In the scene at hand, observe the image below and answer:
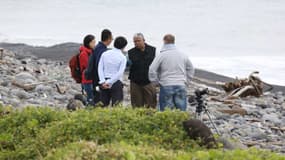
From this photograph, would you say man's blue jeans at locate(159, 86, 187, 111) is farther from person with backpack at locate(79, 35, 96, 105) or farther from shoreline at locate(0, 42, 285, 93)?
shoreline at locate(0, 42, 285, 93)

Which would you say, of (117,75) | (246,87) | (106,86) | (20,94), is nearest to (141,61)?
(117,75)

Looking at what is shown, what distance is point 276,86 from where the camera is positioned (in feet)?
85.9

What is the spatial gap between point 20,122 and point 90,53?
325 cm

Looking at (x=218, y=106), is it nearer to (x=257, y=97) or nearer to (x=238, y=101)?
(x=238, y=101)

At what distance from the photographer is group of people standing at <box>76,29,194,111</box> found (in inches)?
450

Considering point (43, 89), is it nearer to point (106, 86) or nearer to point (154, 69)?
point (106, 86)

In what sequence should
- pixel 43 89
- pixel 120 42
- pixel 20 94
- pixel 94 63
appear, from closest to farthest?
pixel 120 42, pixel 94 63, pixel 20 94, pixel 43 89

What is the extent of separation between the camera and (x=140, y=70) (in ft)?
39.2

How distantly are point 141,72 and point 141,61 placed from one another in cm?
16

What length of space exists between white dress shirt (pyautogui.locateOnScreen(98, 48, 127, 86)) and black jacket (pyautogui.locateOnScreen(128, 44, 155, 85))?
0.46 m

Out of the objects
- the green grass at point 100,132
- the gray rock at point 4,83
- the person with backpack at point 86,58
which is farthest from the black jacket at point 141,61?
the gray rock at point 4,83

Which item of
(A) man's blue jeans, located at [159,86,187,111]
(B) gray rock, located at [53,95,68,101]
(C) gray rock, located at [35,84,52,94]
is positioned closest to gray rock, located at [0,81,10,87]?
(C) gray rock, located at [35,84,52,94]

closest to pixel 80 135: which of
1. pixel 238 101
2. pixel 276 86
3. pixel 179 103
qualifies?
pixel 179 103

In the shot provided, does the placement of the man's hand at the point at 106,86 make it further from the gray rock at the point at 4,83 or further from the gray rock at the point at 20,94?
the gray rock at the point at 4,83
